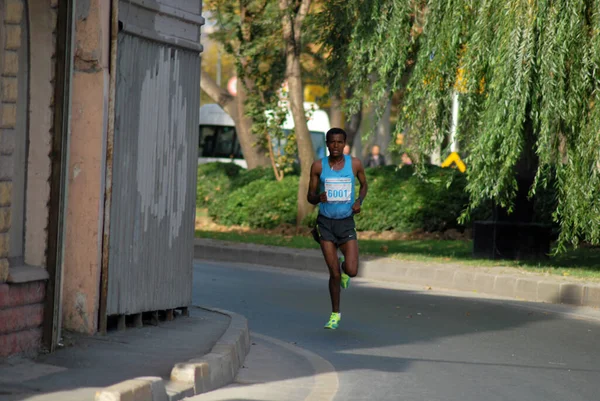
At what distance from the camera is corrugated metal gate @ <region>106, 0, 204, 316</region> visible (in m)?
9.34

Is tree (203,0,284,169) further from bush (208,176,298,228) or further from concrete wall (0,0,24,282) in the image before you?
concrete wall (0,0,24,282)

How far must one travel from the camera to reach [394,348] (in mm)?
10266

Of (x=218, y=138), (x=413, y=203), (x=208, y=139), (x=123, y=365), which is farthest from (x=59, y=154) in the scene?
(x=208, y=139)

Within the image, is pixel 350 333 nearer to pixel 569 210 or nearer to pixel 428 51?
pixel 569 210

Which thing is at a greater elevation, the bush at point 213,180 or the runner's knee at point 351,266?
the bush at point 213,180

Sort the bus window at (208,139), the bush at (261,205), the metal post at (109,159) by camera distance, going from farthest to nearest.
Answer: the bus window at (208,139), the bush at (261,205), the metal post at (109,159)

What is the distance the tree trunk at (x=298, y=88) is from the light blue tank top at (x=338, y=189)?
12649 mm

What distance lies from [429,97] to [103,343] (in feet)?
27.2

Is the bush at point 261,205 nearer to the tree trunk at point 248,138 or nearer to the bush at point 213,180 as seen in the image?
the bush at point 213,180

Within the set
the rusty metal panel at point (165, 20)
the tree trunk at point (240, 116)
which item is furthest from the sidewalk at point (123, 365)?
the tree trunk at point (240, 116)

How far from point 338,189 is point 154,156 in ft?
6.86

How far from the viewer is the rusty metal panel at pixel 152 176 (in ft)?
30.6

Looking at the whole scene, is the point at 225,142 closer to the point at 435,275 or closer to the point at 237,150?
the point at 237,150

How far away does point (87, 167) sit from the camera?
895cm
